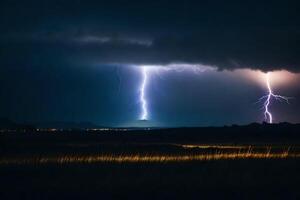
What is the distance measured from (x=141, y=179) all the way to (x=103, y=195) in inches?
186

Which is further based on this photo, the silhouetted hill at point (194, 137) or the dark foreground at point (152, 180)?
the silhouetted hill at point (194, 137)

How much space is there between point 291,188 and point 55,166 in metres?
15.0

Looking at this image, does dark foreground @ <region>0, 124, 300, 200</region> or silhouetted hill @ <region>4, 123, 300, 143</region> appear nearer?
dark foreground @ <region>0, 124, 300, 200</region>

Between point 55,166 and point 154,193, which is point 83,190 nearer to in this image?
point 154,193

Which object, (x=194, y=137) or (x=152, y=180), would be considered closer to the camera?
(x=152, y=180)

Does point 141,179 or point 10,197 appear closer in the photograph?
point 10,197

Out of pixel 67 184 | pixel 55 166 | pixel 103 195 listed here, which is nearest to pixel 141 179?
pixel 67 184

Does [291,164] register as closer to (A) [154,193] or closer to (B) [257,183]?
(B) [257,183]

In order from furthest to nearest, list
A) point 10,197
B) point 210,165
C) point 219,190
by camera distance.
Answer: point 210,165
point 219,190
point 10,197

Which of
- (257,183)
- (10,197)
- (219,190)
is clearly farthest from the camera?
(257,183)

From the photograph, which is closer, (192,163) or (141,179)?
(141,179)

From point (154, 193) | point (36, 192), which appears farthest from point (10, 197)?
point (154, 193)

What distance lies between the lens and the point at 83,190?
23.8 m

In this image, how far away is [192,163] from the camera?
3675 cm
